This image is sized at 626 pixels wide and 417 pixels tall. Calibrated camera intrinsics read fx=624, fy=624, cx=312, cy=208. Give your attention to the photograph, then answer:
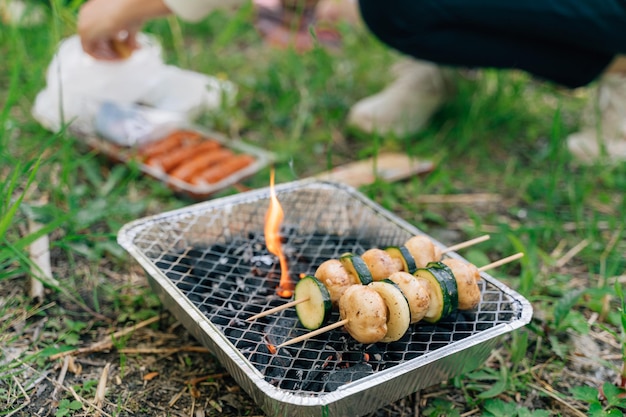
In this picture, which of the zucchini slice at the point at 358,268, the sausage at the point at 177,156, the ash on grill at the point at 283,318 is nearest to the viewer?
the ash on grill at the point at 283,318

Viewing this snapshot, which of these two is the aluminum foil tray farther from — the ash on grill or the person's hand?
the person's hand

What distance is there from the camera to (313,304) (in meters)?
1.74

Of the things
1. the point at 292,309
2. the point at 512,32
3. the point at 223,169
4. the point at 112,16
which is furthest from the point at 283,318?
the point at 512,32

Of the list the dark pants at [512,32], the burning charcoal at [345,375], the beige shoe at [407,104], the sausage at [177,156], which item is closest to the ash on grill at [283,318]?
the burning charcoal at [345,375]

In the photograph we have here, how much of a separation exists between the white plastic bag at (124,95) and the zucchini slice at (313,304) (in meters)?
1.69

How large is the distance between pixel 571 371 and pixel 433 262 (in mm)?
651

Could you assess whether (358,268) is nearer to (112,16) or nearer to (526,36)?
(112,16)

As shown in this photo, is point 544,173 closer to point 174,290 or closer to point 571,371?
point 571,371

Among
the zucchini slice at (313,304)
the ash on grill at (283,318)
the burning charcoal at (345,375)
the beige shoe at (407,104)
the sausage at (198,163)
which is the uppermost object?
the zucchini slice at (313,304)

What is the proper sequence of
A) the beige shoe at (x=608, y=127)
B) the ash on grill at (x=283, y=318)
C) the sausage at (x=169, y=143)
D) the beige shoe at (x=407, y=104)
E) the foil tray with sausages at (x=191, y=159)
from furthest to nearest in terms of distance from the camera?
the beige shoe at (x=407, y=104)
the beige shoe at (x=608, y=127)
the sausage at (x=169, y=143)
the foil tray with sausages at (x=191, y=159)
the ash on grill at (x=283, y=318)

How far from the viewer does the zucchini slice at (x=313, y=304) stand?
1.71 m

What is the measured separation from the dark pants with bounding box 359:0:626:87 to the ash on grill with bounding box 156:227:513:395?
57.0 inches

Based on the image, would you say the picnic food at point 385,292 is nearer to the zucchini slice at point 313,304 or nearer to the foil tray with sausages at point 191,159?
the zucchini slice at point 313,304

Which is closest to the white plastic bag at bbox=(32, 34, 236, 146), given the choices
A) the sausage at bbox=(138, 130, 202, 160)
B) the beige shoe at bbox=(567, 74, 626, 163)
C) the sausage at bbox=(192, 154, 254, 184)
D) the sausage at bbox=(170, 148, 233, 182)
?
the sausage at bbox=(138, 130, 202, 160)
